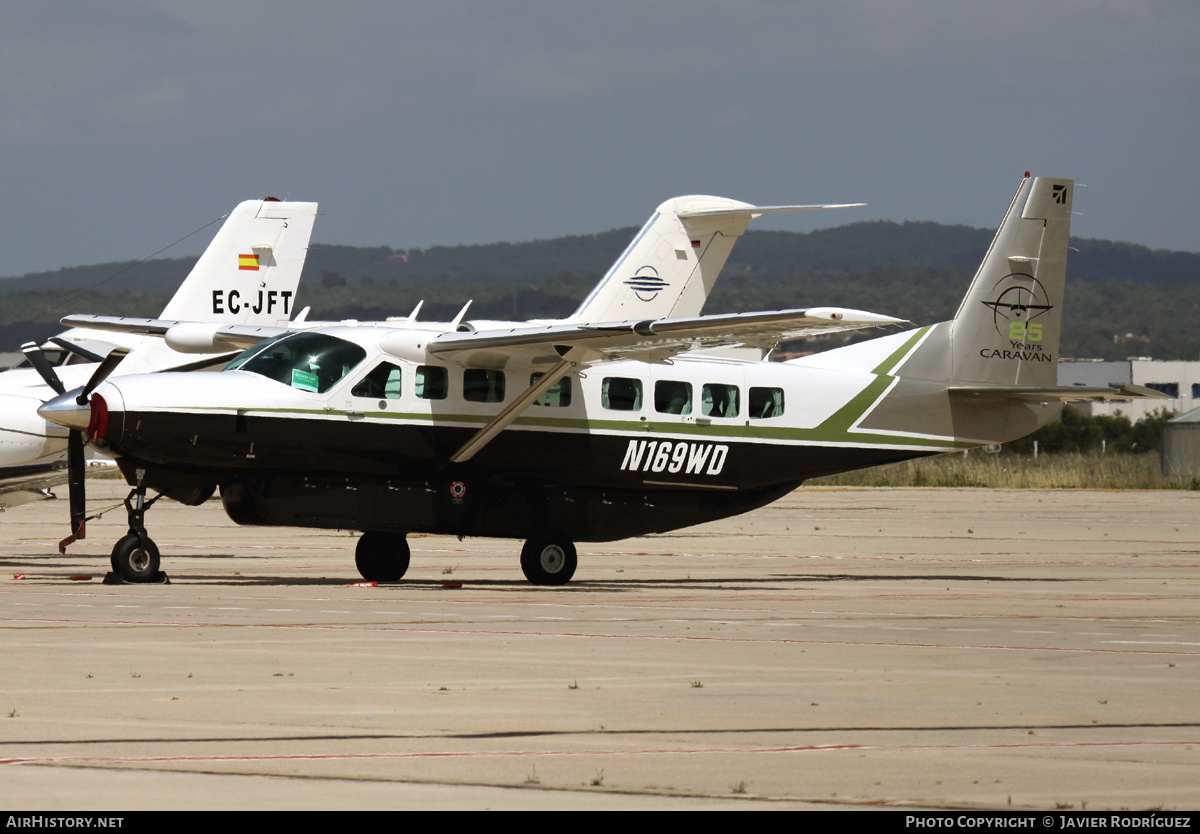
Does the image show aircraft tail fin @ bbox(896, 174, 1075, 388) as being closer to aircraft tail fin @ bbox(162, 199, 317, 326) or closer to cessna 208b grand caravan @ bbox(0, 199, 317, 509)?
cessna 208b grand caravan @ bbox(0, 199, 317, 509)

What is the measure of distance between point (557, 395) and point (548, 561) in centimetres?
189

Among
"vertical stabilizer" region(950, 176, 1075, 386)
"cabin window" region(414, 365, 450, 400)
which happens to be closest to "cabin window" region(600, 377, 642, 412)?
"cabin window" region(414, 365, 450, 400)

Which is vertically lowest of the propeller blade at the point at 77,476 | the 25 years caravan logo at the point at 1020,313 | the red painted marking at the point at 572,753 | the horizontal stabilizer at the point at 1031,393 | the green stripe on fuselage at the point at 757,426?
the red painted marking at the point at 572,753

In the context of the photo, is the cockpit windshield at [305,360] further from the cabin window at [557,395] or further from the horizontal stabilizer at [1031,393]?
the horizontal stabilizer at [1031,393]

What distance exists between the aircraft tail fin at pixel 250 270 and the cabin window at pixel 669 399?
1272 cm

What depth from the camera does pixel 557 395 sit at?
18578mm

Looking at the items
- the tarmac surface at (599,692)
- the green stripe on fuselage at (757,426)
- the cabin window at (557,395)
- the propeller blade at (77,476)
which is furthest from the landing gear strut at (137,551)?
the cabin window at (557,395)

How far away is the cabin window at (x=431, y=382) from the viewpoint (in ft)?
58.5

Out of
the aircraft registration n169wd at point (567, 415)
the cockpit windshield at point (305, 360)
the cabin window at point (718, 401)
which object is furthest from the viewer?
the cabin window at point (718, 401)

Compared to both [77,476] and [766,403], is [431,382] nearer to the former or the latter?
[77,476]

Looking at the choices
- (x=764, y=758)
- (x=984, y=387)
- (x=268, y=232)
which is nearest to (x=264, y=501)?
A: (x=984, y=387)

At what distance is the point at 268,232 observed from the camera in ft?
99.6

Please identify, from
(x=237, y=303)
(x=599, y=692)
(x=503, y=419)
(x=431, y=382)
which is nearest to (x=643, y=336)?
(x=503, y=419)
